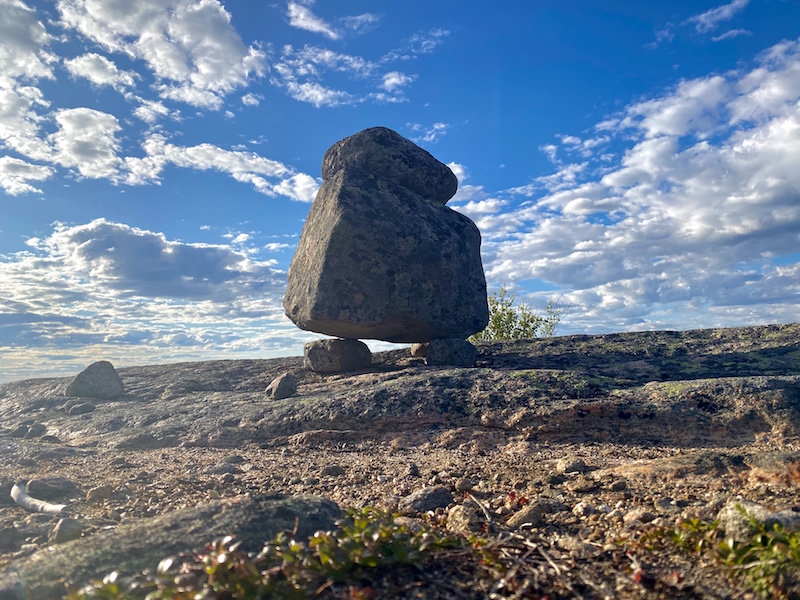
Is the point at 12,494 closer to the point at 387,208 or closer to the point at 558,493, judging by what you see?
the point at 558,493

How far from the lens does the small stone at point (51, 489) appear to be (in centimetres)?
554

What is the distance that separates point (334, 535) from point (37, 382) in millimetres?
14384

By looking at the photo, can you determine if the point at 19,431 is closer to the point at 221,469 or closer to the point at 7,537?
the point at 221,469

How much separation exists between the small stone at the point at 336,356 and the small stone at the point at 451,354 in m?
1.60

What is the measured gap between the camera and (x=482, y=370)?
8.91 m

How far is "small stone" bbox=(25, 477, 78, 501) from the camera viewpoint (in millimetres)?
5539

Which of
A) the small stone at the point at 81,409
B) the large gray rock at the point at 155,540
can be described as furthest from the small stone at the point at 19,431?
the large gray rock at the point at 155,540

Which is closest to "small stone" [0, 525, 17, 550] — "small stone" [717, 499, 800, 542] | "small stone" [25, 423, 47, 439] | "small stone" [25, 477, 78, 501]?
"small stone" [25, 477, 78, 501]

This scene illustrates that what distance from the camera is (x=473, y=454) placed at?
22.2 feet

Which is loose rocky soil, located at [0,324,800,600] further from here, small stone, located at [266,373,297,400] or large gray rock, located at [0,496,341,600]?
small stone, located at [266,373,297,400]

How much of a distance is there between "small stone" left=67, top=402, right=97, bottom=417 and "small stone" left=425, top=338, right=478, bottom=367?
674 cm

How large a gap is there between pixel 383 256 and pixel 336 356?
238cm

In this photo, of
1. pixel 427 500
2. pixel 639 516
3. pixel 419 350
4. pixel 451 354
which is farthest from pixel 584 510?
pixel 419 350

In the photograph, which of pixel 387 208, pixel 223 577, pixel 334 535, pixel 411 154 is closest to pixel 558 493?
pixel 334 535
